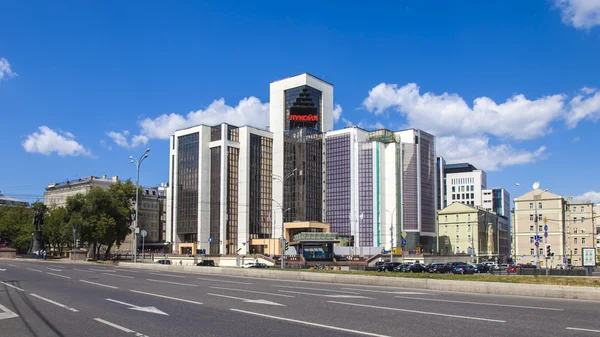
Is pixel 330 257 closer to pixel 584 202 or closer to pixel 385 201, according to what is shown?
→ pixel 385 201

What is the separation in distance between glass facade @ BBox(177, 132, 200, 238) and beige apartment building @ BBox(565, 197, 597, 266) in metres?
82.5

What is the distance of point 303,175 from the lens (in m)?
132

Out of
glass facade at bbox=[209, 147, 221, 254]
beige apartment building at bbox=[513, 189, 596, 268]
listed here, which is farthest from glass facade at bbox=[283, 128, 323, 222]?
beige apartment building at bbox=[513, 189, 596, 268]

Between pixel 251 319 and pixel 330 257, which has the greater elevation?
pixel 251 319

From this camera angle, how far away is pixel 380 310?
52.3 feet

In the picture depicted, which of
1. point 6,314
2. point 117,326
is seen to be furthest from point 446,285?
point 6,314

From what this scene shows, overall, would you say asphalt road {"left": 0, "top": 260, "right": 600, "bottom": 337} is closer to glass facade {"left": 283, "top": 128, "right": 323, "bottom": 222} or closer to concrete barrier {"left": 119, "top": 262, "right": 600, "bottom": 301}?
concrete barrier {"left": 119, "top": 262, "right": 600, "bottom": 301}

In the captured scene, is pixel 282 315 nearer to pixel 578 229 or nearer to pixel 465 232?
pixel 578 229

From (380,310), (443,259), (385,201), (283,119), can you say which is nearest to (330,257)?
(443,259)

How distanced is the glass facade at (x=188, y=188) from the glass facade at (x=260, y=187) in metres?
13.5

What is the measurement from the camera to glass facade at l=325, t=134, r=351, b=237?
131 m

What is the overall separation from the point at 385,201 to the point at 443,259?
22.8 m

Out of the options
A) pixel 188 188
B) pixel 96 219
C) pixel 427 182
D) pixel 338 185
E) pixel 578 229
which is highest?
pixel 427 182

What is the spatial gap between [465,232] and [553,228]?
1223 inches
